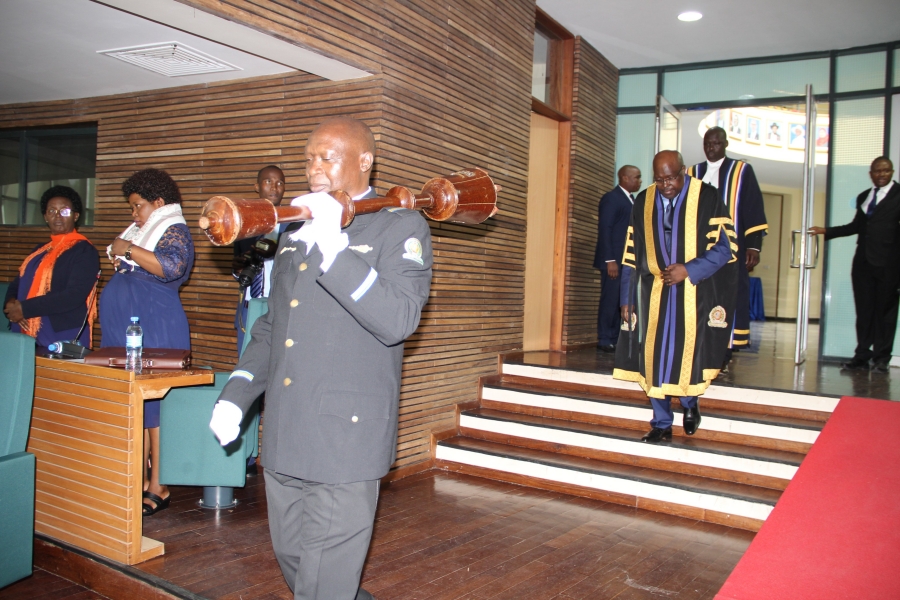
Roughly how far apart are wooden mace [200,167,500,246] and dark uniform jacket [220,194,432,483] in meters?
0.12

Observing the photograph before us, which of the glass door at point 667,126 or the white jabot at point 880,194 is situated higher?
the glass door at point 667,126

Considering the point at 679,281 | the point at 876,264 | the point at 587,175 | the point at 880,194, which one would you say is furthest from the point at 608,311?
the point at 679,281

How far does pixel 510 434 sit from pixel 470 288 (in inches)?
44.8

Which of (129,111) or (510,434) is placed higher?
(129,111)

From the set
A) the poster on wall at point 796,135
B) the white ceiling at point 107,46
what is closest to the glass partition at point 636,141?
the white ceiling at point 107,46

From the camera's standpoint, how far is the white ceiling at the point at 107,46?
3.76 metres

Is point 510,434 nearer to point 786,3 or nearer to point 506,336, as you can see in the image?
point 506,336

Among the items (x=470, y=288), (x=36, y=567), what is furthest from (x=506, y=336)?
(x=36, y=567)

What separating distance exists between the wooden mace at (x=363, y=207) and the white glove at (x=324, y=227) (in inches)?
1.0

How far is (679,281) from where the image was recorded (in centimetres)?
434

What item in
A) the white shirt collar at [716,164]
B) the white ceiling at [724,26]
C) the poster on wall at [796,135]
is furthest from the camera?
the poster on wall at [796,135]

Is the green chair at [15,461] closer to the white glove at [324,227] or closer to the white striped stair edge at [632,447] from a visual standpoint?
the white glove at [324,227]

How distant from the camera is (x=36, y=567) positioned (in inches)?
131

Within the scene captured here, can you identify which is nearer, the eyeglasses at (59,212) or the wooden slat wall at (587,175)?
the eyeglasses at (59,212)
